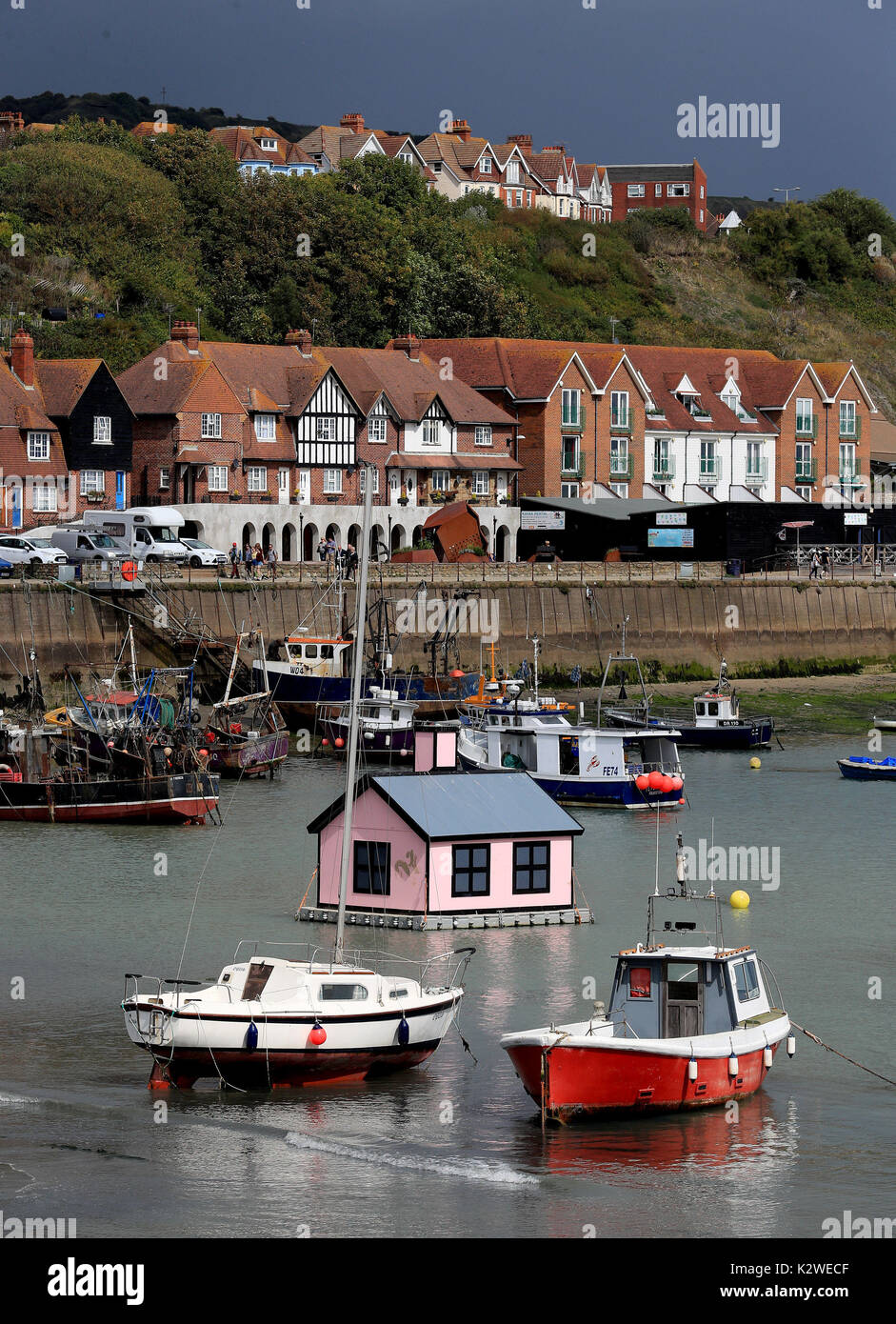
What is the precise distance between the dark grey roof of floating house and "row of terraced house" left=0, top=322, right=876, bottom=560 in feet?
152

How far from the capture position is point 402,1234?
22891 millimetres

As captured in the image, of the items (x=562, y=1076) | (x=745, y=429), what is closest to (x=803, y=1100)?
(x=562, y=1076)

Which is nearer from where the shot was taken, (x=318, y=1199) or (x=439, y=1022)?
(x=318, y=1199)

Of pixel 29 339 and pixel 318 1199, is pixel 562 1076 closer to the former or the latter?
pixel 318 1199

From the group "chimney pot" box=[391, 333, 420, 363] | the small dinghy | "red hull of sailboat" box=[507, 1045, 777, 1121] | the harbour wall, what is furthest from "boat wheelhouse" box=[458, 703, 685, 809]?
"chimney pot" box=[391, 333, 420, 363]

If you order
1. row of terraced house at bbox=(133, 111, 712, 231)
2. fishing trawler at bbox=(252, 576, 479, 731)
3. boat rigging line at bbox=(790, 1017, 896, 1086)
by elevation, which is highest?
row of terraced house at bbox=(133, 111, 712, 231)

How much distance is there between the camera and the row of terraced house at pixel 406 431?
8600cm

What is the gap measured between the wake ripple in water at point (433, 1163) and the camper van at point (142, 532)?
51927 millimetres

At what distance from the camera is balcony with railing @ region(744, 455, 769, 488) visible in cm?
10938

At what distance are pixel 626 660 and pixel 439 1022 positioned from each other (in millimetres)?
54366

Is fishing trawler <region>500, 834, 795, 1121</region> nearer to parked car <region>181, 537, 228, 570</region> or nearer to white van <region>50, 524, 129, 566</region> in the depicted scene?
white van <region>50, 524, 129, 566</region>

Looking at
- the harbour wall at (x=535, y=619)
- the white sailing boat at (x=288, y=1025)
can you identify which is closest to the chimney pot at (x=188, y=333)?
the harbour wall at (x=535, y=619)

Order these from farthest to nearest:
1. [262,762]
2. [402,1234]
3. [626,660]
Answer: [626,660], [262,762], [402,1234]
